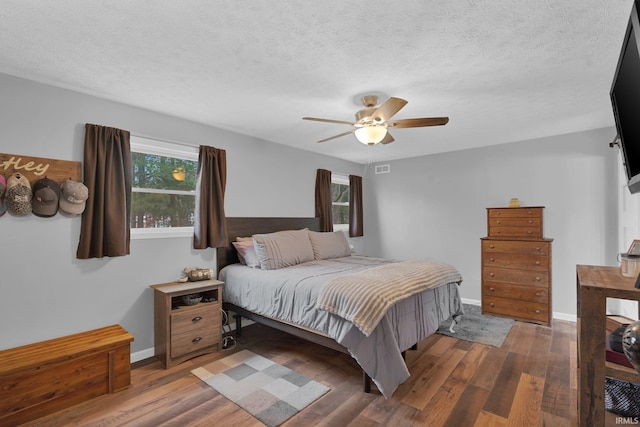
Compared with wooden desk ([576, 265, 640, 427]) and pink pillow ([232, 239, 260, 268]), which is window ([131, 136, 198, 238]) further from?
wooden desk ([576, 265, 640, 427])

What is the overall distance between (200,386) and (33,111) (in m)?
2.53

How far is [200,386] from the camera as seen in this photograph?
2.44 meters

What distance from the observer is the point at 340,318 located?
2.35 m

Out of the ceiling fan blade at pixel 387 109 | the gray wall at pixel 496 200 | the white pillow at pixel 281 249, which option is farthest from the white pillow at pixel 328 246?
the ceiling fan blade at pixel 387 109

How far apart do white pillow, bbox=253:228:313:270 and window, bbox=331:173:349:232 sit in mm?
1740

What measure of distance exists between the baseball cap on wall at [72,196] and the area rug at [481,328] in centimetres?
379

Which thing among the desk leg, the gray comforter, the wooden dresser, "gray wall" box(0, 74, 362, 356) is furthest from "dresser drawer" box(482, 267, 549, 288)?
"gray wall" box(0, 74, 362, 356)

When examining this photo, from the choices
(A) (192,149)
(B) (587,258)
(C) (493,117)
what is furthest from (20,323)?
(B) (587,258)

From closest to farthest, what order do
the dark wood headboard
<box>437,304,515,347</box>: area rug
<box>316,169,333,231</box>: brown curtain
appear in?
<box>437,304,515,347</box>: area rug < the dark wood headboard < <box>316,169,333,231</box>: brown curtain

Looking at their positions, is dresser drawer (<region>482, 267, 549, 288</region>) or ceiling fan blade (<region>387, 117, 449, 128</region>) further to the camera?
dresser drawer (<region>482, 267, 549, 288</region>)

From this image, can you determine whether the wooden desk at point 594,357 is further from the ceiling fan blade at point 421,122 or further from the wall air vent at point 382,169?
the wall air vent at point 382,169

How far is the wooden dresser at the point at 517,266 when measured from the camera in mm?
3713

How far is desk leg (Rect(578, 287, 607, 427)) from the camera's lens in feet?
4.31

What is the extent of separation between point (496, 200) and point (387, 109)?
3.03 meters
